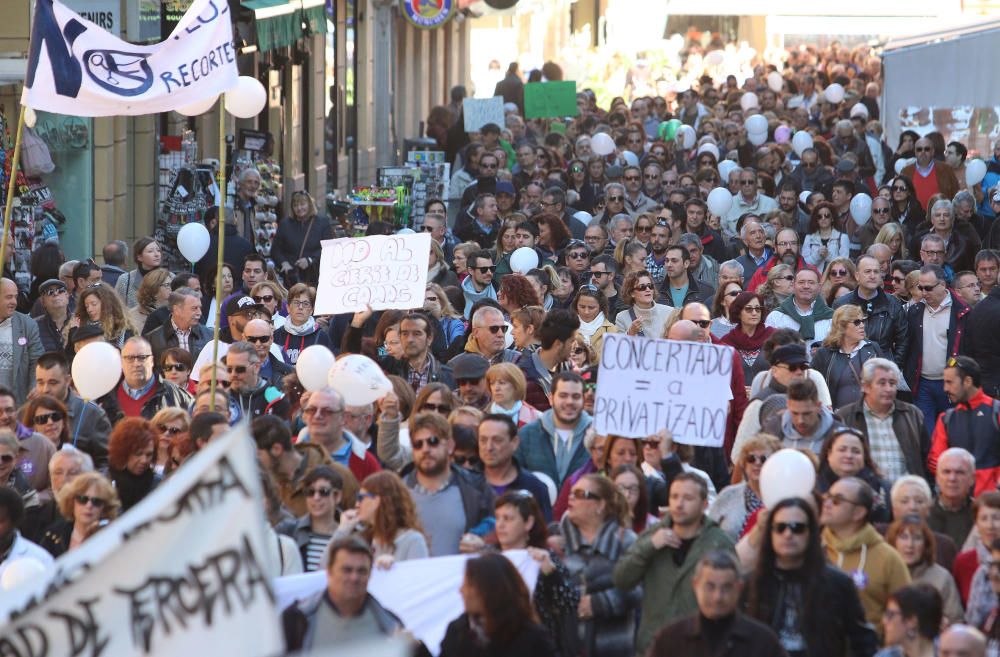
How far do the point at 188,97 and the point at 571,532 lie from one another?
357 centimetres

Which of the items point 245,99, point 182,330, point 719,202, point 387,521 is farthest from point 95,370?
point 719,202

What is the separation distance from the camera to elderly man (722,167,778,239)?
18.6m

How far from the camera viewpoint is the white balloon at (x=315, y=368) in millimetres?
10312

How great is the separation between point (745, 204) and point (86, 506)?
38.1ft

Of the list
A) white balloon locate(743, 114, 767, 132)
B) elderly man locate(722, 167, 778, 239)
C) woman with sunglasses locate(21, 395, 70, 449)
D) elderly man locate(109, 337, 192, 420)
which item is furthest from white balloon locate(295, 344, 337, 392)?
white balloon locate(743, 114, 767, 132)

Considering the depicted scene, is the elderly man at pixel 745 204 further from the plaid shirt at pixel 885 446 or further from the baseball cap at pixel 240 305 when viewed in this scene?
the plaid shirt at pixel 885 446

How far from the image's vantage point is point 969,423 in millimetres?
10109

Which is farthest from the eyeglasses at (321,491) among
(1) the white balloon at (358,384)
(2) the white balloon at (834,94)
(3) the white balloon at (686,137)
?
(2) the white balloon at (834,94)

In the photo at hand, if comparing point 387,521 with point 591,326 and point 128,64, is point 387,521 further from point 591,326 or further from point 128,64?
point 591,326

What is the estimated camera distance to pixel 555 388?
9.56 metres

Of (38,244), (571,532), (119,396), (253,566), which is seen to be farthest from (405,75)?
(253,566)

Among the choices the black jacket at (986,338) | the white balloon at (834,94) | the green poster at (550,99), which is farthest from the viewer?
the white balloon at (834,94)

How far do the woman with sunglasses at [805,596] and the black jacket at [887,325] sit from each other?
5.70 meters

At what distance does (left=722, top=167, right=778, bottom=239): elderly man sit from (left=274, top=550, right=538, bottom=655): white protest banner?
1146cm
